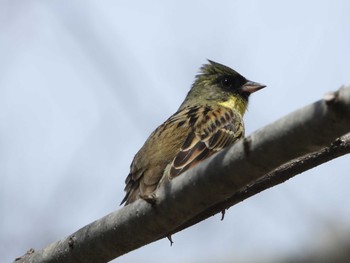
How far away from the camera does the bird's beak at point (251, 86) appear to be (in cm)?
866

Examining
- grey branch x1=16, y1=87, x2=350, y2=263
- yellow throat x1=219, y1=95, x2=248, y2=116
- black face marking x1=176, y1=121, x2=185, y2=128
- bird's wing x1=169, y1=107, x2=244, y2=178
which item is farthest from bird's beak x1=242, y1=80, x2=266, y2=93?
grey branch x1=16, y1=87, x2=350, y2=263

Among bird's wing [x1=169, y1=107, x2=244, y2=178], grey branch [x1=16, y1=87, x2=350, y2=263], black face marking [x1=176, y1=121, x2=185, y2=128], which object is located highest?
black face marking [x1=176, y1=121, x2=185, y2=128]

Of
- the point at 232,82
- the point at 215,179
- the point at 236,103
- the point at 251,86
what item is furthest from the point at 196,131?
the point at 215,179

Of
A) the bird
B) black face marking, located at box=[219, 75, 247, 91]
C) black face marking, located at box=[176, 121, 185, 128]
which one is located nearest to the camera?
the bird

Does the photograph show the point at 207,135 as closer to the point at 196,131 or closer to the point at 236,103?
the point at 196,131

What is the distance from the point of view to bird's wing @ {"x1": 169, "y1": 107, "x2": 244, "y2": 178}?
6.62 m

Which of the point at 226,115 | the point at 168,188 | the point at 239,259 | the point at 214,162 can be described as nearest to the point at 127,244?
the point at 168,188

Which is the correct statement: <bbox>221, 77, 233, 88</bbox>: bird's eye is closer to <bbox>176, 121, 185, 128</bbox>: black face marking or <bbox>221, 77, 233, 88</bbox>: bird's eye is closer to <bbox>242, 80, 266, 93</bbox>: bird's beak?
<bbox>242, 80, 266, 93</bbox>: bird's beak

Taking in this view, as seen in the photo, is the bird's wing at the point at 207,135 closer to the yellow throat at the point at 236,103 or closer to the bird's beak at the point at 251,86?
the yellow throat at the point at 236,103

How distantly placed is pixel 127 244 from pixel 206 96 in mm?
4634

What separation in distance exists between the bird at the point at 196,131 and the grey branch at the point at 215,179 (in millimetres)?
1674

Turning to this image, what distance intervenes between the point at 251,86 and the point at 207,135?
1.69m

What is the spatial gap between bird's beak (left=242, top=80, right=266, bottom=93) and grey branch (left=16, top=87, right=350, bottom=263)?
3.66 m

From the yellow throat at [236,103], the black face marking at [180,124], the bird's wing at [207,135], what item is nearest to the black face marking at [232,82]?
the yellow throat at [236,103]
